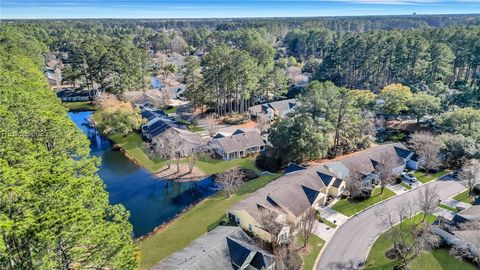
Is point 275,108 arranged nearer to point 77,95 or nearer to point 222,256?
point 77,95

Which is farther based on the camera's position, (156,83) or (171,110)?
(156,83)

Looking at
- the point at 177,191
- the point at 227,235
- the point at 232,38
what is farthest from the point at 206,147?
the point at 232,38

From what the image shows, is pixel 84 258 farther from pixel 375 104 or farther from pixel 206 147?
pixel 375 104

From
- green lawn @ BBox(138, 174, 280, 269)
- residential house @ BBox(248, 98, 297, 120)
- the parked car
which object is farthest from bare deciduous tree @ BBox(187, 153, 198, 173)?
the parked car

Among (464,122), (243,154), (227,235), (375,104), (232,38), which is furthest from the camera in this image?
(232,38)

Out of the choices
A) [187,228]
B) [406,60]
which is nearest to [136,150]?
[187,228]

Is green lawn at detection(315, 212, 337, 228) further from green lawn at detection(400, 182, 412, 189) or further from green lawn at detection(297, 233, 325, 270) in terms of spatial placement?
green lawn at detection(400, 182, 412, 189)

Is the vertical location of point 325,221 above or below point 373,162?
below

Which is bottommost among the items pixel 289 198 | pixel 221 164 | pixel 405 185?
pixel 221 164
